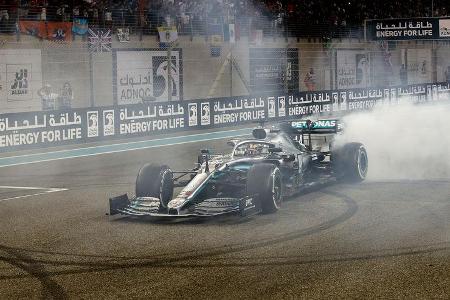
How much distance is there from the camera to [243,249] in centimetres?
991

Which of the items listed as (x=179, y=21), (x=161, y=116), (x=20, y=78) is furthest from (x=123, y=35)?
(x=161, y=116)

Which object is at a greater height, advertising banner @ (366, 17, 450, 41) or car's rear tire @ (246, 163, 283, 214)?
advertising banner @ (366, 17, 450, 41)

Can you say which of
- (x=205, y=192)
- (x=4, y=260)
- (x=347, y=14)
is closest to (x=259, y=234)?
(x=205, y=192)

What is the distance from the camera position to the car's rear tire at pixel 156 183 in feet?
40.9

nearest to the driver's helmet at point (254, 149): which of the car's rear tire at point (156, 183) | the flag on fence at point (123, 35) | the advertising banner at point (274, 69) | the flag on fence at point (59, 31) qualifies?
the car's rear tire at point (156, 183)

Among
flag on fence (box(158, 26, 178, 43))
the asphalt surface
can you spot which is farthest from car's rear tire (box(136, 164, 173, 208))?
flag on fence (box(158, 26, 178, 43))

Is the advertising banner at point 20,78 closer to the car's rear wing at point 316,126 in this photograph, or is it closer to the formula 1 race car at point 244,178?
the car's rear wing at point 316,126

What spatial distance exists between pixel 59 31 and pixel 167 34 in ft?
15.7

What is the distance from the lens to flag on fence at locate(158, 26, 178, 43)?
31184 mm

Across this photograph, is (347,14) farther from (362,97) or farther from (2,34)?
(2,34)

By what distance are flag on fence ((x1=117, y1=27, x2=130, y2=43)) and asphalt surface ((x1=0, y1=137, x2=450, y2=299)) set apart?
51.9 feet

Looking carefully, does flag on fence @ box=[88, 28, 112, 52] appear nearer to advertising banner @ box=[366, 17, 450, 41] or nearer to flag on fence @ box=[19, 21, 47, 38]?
flag on fence @ box=[19, 21, 47, 38]

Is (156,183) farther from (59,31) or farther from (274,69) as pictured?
(274,69)

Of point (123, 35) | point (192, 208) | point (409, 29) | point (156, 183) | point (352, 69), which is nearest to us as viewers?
point (192, 208)
